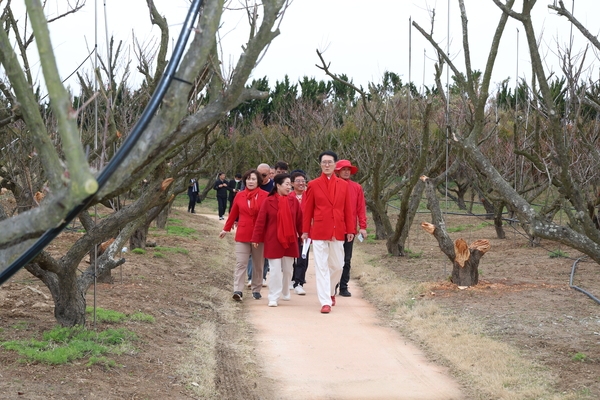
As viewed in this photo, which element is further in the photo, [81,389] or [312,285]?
[312,285]

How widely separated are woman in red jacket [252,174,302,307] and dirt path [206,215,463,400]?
17.8 inches

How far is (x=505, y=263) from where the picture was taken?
550 inches

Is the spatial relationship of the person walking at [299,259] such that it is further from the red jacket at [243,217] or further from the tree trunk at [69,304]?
the tree trunk at [69,304]

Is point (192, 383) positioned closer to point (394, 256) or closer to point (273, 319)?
point (273, 319)

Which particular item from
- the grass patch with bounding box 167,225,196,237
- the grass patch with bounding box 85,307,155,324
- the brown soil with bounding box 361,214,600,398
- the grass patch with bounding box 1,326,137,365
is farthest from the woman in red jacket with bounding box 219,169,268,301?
A: the grass patch with bounding box 167,225,196,237

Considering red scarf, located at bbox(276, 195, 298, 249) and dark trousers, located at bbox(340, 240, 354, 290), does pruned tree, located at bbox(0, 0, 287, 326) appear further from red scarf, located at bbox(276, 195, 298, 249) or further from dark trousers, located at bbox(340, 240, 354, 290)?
dark trousers, located at bbox(340, 240, 354, 290)

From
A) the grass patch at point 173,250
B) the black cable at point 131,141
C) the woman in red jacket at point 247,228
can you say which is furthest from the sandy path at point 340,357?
the grass patch at point 173,250

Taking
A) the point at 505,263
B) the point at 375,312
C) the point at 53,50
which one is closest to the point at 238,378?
the point at 375,312

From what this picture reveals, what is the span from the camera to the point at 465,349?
7688 millimetres

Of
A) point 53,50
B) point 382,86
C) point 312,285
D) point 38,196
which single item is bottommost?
point 312,285

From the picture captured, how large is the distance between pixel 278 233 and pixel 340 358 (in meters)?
3.39

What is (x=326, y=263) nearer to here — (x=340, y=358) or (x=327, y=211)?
(x=327, y=211)

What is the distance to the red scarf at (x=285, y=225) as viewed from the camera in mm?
10883

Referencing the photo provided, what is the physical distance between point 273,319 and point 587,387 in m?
4.39
